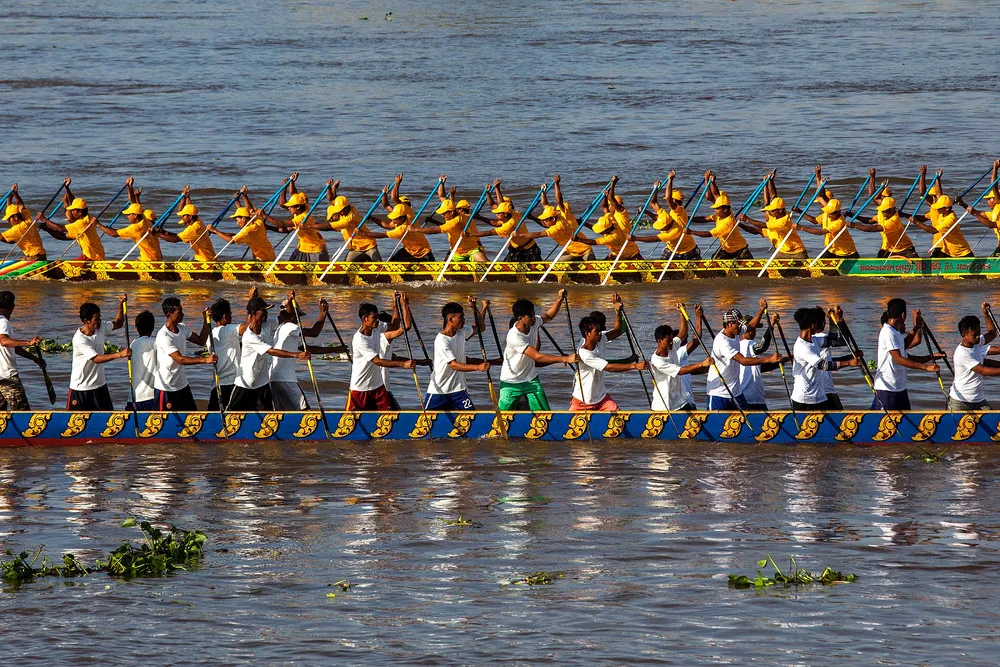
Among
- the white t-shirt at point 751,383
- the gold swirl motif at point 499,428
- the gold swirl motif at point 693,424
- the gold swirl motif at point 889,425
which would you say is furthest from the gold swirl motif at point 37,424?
the gold swirl motif at point 889,425

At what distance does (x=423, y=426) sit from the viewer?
16.4m

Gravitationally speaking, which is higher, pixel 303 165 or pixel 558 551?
pixel 303 165

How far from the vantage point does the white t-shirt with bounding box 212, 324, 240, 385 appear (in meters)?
16.7

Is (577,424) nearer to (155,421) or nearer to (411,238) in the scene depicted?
(155,421)

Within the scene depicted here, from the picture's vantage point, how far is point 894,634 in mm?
11602

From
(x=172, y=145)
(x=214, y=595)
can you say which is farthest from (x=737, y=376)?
(x=172, y=145)

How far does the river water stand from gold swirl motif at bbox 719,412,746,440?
0.22m

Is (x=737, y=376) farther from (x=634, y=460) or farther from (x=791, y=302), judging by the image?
(x=791, y=302)

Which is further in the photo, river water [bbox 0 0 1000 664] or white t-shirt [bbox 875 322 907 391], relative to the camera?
white t-shirt [bbox 875 322 907 391]

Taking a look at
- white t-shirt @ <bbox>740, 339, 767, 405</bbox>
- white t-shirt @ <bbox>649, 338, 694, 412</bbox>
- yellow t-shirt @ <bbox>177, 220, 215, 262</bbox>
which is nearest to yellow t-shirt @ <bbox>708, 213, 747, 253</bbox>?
yellow t-shirt @ <bbox>177, 220, 215, 262</bbox>

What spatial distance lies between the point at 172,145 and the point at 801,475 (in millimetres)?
31510

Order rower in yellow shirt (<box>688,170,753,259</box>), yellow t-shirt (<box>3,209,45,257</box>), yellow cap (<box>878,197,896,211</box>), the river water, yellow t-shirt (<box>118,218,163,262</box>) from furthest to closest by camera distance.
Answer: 1. yellow t-shirt (<box>118,218,163,262</box>)
2. yellow t-shirt (<box>3,209,45,257</box>)
3. rower in yellow shirt (<box>688,170,753,259</box>)
4. yellow cap (<box>878,197,896,211</box>)
5. the river water

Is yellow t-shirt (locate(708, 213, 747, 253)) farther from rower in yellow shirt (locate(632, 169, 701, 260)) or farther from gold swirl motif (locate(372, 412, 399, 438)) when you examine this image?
gold swirl motif (locate(372, 412, 399, 438))

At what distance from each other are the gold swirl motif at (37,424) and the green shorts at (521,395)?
4747mm
